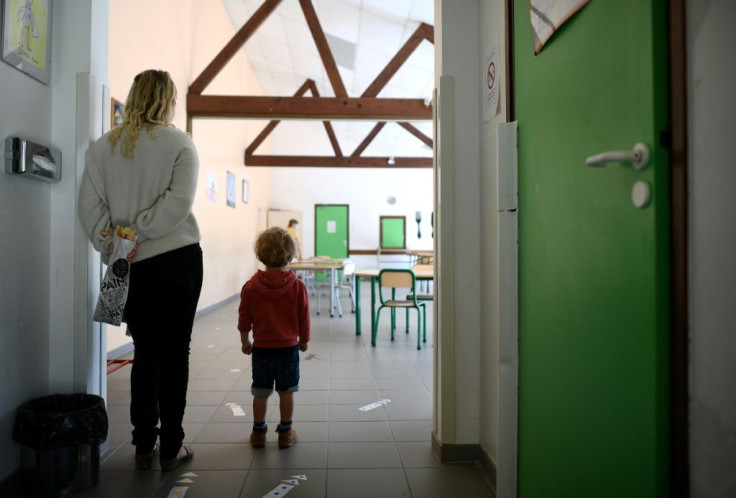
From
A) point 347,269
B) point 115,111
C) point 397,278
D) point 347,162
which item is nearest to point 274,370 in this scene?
point 397,278

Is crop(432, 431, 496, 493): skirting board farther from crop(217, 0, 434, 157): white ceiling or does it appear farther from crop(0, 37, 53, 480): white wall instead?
crop(217, 0, 434, 157): white ceiling

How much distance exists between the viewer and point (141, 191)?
63.3 inches

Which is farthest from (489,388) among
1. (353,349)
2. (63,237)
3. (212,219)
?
(212,219)

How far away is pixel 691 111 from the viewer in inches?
29.2

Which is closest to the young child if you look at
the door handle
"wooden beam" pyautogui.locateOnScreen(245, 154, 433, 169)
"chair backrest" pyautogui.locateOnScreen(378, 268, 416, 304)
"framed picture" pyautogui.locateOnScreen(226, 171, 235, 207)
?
the door handle

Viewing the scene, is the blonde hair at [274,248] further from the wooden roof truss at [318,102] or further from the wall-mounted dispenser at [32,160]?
the wooden roof truss at [318,102]

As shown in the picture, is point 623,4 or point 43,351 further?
point 43,351

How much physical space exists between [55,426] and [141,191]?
78 centimetres

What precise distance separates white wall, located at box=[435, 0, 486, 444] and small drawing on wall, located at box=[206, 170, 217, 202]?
4.67m

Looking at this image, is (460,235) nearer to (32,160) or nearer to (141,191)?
(141,191)

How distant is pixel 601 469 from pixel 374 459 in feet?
3.49

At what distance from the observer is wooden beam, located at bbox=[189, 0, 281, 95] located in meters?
5.11

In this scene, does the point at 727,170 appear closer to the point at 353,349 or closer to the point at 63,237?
the point at 63,237

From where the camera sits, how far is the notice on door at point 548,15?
1.06 metres
